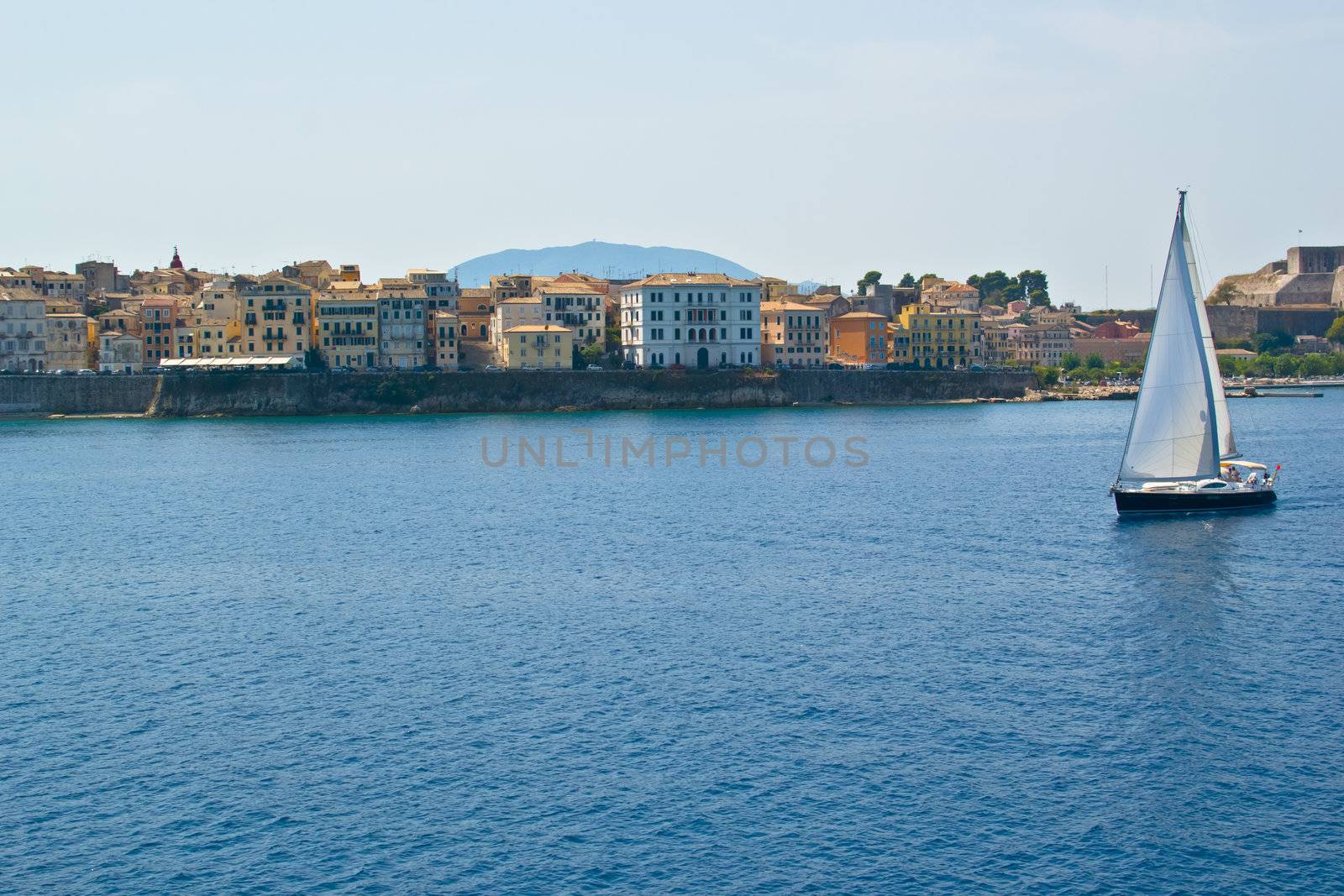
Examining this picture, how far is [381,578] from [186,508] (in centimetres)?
2248

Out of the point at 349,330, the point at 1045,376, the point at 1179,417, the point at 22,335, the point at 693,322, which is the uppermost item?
the point at 22,335

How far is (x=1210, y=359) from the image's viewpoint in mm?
56719

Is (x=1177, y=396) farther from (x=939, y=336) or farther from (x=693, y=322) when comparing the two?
(x=939, y=336)

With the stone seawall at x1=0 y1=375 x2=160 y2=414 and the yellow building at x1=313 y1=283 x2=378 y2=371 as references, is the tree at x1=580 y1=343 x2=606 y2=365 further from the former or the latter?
the stone seawall at x1=0 y1=375 x2=160 y2=414

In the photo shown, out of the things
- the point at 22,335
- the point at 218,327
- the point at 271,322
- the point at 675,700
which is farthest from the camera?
the point at 22,335

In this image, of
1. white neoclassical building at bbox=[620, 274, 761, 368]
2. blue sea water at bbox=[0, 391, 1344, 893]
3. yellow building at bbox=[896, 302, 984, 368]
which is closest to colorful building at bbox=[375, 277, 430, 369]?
white neoclassical building at bbox=[620, 274, 761, 368]

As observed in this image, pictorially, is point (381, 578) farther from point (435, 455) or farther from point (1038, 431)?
point (1038, 431)

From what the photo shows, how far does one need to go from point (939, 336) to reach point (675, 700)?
12289 centimetres

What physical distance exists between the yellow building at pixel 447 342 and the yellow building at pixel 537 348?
516 cm

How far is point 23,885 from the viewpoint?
22.9m

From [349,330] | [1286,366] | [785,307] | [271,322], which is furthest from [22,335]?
[1286,366]

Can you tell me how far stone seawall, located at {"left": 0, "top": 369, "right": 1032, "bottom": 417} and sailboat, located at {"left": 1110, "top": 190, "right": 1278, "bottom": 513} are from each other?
2945 inches

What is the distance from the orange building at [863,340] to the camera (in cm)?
14762

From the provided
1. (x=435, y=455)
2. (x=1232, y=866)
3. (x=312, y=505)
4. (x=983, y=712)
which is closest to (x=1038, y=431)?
(x=435, y=455)
